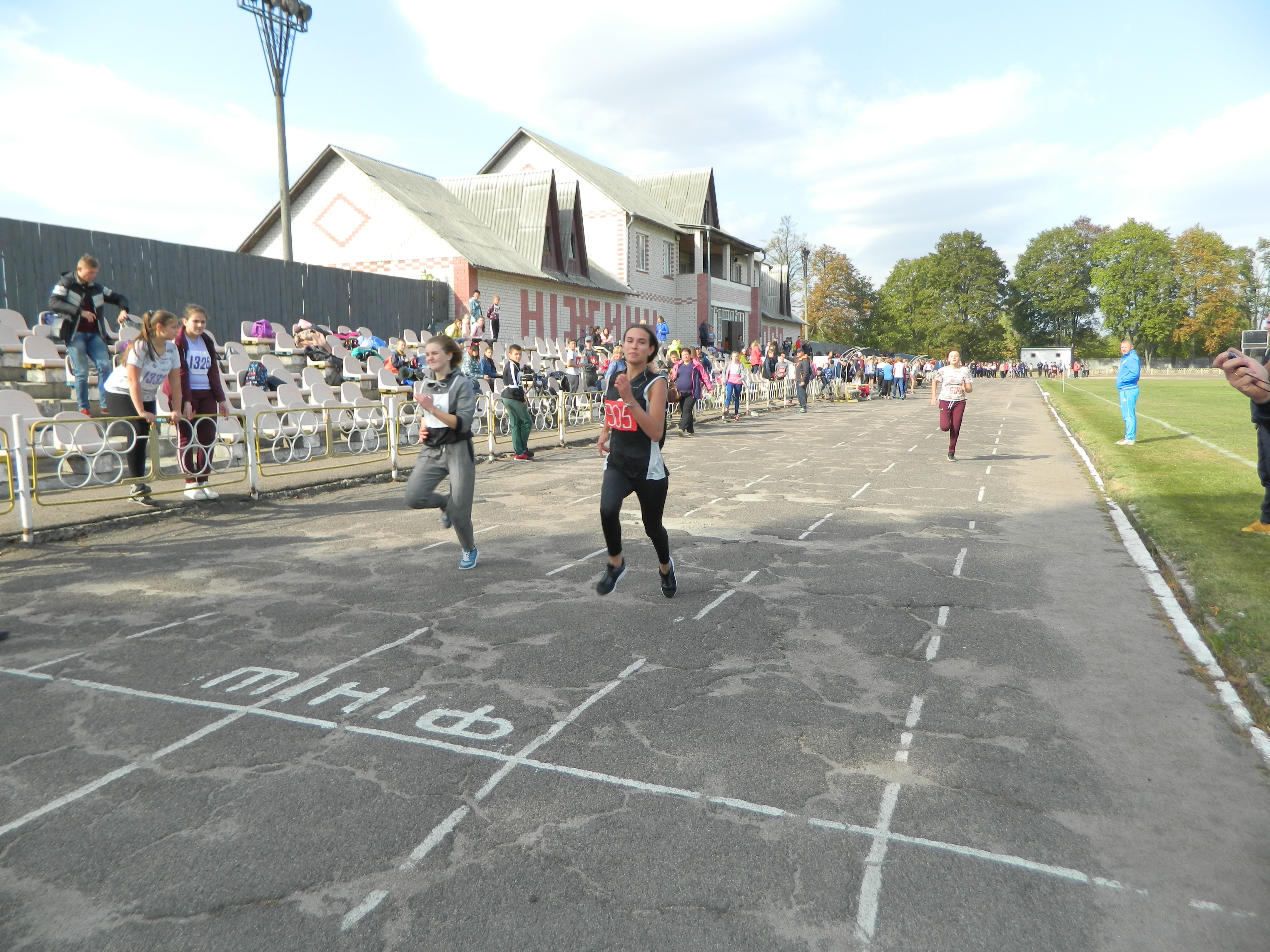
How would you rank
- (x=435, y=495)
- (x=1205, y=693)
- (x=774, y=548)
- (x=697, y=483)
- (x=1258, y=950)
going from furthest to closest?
(x=697, y=483) → (x=774, y=548) → (x=435, y=495) → (x=1205, y=693) → (x=1258, y=950)

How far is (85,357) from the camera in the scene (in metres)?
11.7

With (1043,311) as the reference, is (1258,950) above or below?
below

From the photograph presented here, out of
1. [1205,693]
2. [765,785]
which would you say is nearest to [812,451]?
[1205,693]

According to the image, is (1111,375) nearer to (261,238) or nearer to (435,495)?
(261,238)

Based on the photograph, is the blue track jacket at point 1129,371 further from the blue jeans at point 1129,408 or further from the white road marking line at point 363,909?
the white road marking line at point 363,909

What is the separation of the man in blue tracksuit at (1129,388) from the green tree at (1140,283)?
87576 mm

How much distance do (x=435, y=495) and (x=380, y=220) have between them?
2508 centimetres

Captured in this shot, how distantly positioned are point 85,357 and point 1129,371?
17.4 m

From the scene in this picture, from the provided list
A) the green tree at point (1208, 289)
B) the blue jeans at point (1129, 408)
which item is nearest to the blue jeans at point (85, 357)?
the blue jeans at point (1129, 408)

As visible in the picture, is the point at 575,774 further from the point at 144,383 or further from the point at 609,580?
the point at 144,383

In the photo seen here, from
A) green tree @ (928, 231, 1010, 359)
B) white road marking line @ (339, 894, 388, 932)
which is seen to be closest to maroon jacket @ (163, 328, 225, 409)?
white road marking line @ (339, 894, 388, 932)

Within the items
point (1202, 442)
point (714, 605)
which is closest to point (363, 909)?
point (714, 605)

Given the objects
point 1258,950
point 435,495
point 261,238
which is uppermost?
point 261,238

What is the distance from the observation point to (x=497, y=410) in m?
17.8
